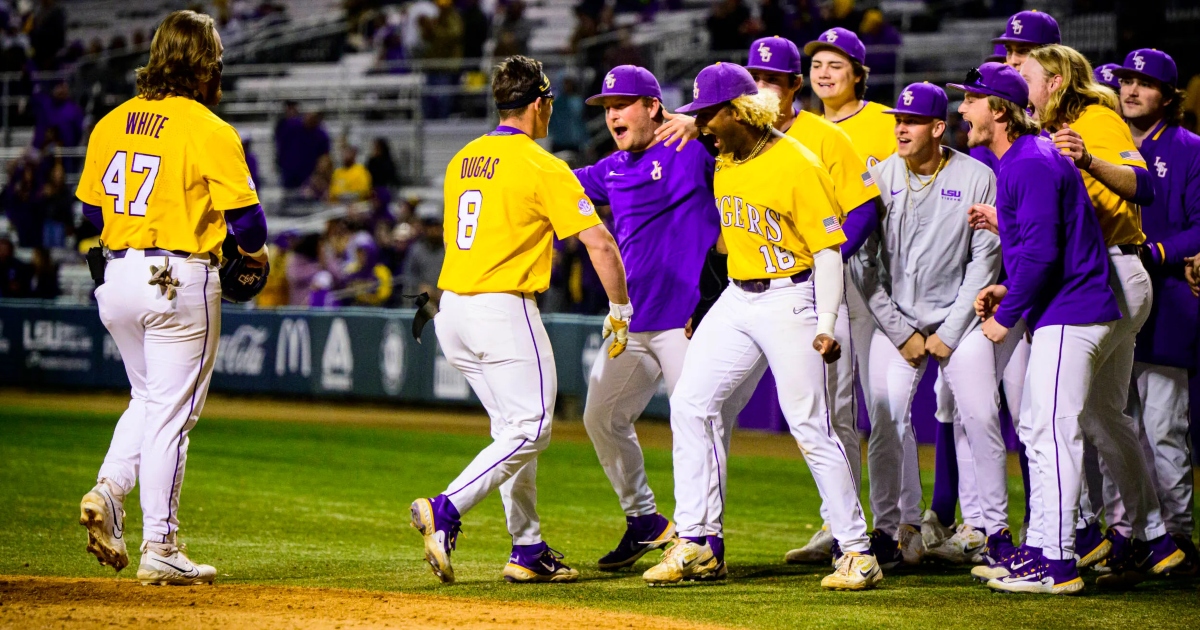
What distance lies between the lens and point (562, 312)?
611 inches

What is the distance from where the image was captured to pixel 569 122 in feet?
56.9

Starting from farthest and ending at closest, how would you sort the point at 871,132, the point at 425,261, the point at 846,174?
the point at 425,261
the point at 871,132
the point at 846,174

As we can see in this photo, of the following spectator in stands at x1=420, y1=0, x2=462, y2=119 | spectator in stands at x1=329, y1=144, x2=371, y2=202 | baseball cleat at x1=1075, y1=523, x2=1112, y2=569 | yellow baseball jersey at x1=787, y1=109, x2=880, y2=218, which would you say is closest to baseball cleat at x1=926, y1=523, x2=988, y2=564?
baseball cleat at x1=1075, y1=523, x2=1112, y2=569

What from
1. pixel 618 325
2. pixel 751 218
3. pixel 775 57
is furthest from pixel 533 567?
pixel 775 57

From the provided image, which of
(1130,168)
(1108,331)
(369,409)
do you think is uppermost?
(1130,168)

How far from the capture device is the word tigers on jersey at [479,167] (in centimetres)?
557

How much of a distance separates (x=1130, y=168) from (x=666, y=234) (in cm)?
208

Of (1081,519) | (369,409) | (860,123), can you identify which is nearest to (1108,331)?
(1081,519)

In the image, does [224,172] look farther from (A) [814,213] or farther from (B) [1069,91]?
(B) [1069,91]

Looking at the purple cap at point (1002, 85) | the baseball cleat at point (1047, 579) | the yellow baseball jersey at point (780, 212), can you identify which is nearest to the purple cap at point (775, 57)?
the yellow baseball jersey at point (780, 212)

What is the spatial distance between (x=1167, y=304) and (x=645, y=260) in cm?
259

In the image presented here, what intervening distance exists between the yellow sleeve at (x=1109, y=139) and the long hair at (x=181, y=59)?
147 inches

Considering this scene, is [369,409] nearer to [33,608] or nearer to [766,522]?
[766,522]

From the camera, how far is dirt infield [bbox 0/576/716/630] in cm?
452
